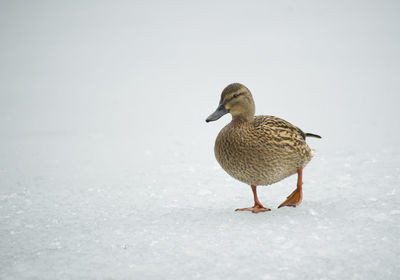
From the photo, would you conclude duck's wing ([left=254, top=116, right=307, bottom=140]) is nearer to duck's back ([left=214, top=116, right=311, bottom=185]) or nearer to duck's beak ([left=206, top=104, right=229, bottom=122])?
duck's back ([left=214, top=116, right=311, bottom=185])

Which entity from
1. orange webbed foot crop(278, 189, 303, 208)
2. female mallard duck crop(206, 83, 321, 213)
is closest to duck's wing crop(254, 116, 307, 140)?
female mallard duck crop(206, 83, 321, 213)

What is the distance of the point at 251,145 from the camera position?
367cm

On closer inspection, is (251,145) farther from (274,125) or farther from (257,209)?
(257,209)

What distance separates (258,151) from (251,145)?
0.09 m

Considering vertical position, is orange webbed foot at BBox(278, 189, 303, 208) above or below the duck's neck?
below

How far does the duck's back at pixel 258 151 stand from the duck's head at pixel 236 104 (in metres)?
0.09

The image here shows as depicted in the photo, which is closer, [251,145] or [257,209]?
[251,145]

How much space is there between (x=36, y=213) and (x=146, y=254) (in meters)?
1.65

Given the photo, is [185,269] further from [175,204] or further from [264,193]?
[264,193]

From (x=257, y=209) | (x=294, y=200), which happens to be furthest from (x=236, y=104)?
(x=294, y=200)

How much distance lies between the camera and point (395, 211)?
3734 millimetres

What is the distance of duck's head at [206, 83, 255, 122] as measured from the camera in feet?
12.3

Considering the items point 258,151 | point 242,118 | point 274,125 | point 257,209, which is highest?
point 242,118

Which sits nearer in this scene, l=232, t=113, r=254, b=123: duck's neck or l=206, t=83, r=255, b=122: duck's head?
l=206, t=83, r=255, b=122: duck's head
